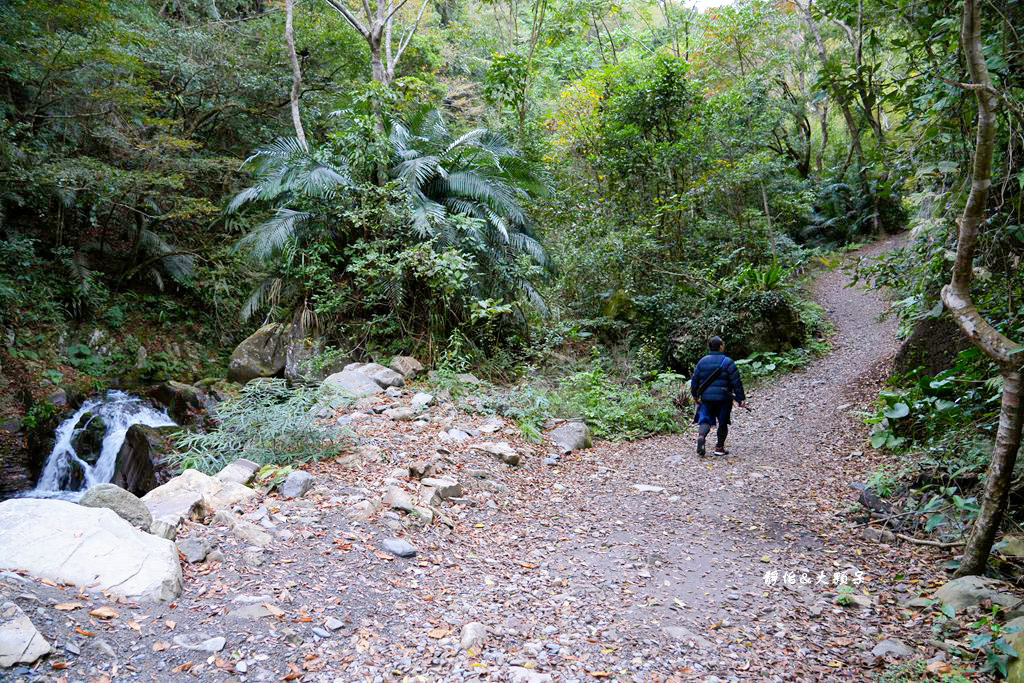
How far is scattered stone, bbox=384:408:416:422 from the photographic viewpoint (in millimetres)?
7094

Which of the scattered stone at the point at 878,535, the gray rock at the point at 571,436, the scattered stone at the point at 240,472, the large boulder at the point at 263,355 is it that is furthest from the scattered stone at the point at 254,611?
→ the large boulder at the point at 263,355

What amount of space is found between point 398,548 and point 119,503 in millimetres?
1836

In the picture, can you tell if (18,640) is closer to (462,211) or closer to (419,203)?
(419,203)

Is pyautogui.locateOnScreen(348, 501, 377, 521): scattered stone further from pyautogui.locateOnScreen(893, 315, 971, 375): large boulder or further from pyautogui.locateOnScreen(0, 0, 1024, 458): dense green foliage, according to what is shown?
pyautogui.locateOnScreen(893, 315, 971, 375): large boulder

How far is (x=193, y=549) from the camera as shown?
12.3ft

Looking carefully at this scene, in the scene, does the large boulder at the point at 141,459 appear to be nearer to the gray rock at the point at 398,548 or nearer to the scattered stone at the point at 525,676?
the gray rock at the point at 398,548

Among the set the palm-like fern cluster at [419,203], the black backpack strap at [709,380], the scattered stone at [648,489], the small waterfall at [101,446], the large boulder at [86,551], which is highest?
the palm-like fern cluster at [419,203]

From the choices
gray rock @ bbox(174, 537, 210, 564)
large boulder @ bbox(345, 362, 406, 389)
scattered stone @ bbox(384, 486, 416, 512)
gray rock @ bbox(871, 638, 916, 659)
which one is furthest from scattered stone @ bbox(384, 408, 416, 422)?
gray rock @ bbox(871, 638, 916, 659)

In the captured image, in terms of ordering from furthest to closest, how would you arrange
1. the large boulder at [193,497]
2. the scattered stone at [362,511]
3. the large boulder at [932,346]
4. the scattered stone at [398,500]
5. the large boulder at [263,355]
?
1. the large boulder at [263,355]
2. the large boulder at [932,346]
3. the scattered stone at [398,500]
4. the scattered stone at [362,511]
5. the large boulder at [193,497]

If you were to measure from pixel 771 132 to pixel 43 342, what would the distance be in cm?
2074

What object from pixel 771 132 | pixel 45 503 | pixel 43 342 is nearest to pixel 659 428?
pixel 45 503

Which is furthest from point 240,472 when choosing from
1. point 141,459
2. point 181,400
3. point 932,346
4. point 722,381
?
point 932,346

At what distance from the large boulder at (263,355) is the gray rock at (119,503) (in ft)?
21.1

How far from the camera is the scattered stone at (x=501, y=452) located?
6.55 m
